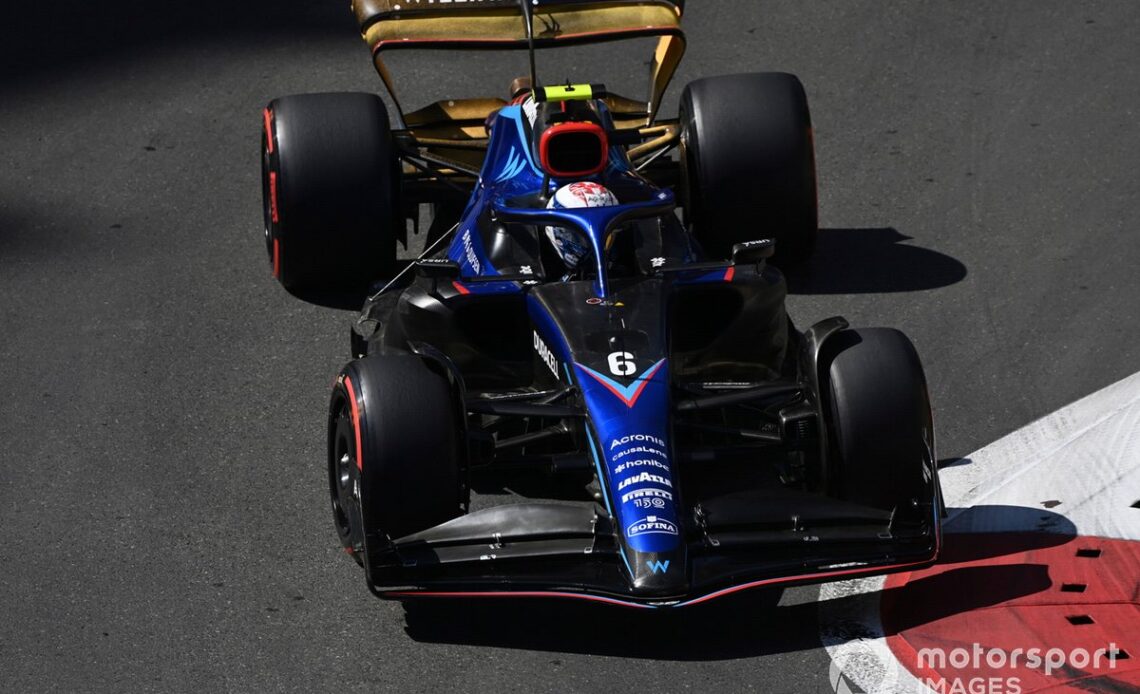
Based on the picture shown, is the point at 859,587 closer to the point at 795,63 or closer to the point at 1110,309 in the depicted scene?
the point at 1110,309

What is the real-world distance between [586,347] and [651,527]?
0.89 m

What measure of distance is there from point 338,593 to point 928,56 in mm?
6173

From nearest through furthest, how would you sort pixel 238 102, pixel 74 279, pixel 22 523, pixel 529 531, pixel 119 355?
1. pixel 529 531
2. pixel 22 523
3. pixel 119 355
4. pixel 74 279
5. pixel 238 102

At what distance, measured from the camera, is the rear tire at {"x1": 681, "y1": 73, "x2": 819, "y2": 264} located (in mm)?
8633

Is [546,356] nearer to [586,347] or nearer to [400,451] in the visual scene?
[586,347]

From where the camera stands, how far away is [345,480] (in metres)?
6.58

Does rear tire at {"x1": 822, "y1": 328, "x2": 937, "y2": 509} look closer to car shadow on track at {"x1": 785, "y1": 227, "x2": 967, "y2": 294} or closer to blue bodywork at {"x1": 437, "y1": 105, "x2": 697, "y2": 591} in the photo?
blue bodywork at {"x1": 437, "y1": 105, "x2": 697, "y2": 591}

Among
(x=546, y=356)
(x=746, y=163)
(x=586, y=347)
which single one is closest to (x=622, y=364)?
(x=586, y=347)

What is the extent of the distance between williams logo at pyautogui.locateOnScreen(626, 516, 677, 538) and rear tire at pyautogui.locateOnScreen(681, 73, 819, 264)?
3021 millimetres

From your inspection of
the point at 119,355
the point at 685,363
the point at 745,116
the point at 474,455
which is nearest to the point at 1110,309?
the point at 745,116

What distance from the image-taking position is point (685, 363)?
23.3 ft

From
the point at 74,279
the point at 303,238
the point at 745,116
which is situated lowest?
the point at 74,279

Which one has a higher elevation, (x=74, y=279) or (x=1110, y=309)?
(x=1110, y=309)

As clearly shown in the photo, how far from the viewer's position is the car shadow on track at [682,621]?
6.22 metres
